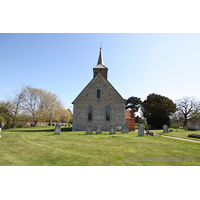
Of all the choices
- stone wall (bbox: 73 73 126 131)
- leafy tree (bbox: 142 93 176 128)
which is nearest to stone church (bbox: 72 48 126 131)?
stone wall (bbox: 73 73 126 131)

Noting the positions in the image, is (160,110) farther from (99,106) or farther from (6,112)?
(6,112)

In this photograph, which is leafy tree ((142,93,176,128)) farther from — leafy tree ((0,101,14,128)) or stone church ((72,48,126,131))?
leafy tree ((0,101,14,128))

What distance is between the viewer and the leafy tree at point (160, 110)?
94.3 feet

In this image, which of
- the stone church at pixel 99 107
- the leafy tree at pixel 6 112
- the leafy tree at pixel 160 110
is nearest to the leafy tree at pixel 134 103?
the leafy tree at pixel 160 110

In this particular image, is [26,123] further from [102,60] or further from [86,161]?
[86,161]

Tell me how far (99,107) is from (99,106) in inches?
6.8

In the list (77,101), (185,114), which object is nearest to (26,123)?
(77,101)

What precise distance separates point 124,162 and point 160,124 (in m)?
28.5

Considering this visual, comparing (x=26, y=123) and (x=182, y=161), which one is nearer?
(x=182, y=161)

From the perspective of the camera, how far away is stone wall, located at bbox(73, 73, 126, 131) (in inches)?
722

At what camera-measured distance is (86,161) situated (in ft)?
15.0

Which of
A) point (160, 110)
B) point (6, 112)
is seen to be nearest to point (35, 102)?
point (6, 112)

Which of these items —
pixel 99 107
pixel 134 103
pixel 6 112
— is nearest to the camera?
pixel 99 107

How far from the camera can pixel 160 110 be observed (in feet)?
95.8
